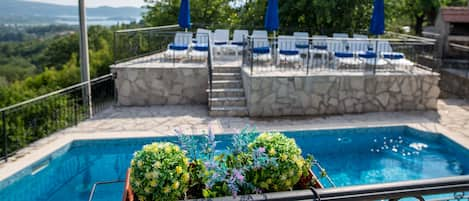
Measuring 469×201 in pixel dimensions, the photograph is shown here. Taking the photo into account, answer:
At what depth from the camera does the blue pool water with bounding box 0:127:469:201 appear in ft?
19.9

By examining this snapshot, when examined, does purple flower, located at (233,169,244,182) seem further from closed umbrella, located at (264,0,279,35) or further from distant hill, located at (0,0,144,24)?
distant hill, located at (0,0,144,24)

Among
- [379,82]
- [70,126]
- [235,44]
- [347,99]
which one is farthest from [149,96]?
[379,82]

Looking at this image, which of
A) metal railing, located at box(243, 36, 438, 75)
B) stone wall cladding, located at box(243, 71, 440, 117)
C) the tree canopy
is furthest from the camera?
the tree canopy

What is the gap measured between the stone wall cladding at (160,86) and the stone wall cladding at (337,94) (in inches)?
59.2

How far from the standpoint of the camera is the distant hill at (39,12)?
48875 millimetres

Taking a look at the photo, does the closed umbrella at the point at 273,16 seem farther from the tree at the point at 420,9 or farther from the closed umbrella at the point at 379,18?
the tree at the point at 420,9

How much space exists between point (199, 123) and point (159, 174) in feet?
19.7

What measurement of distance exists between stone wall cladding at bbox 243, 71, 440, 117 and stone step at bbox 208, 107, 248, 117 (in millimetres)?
176

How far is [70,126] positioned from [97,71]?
9.20 m

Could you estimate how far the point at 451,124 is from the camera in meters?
9.04

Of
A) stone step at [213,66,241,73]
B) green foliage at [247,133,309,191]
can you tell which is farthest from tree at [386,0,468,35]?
green foliage at [247,133,309,191]

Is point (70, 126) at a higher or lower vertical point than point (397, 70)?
lower

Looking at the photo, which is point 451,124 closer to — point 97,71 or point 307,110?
point 307,110

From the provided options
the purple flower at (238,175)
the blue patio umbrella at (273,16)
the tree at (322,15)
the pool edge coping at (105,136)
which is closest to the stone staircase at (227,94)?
the pool edge coping at (105,136)
